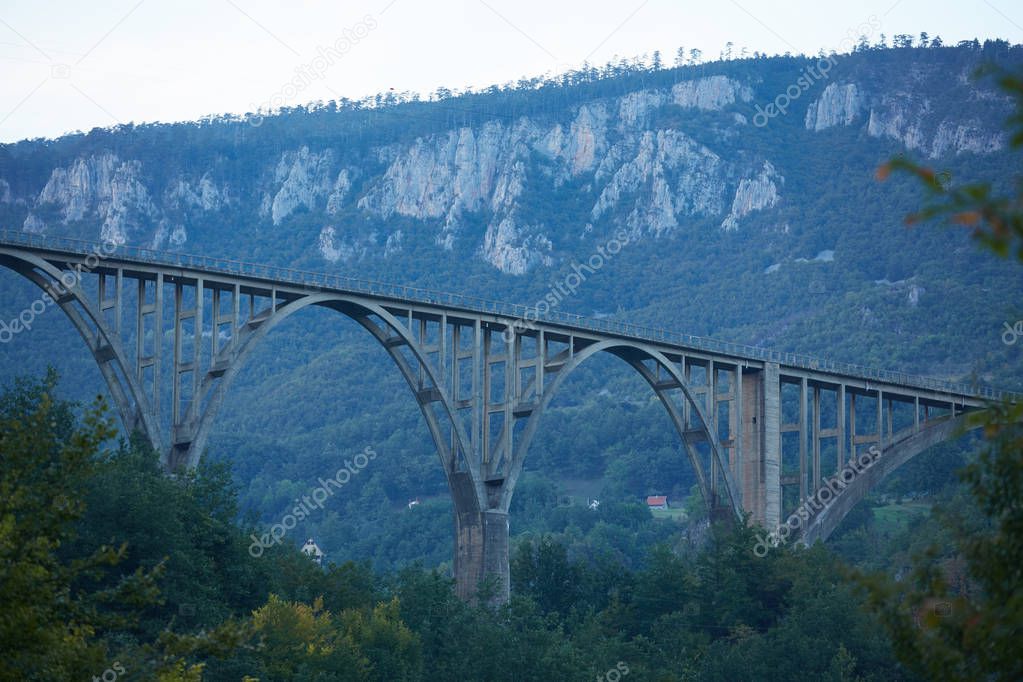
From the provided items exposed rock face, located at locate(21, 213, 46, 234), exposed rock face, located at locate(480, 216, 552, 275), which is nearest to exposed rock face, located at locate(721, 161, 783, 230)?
exposed rock face, located at locate(480, 216, 552, 275)

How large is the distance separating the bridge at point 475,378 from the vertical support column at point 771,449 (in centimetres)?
6

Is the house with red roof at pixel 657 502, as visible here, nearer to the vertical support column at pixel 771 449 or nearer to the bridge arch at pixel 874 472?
the bridge arch at pixel 874 472

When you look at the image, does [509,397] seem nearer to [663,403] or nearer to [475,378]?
[475,378]

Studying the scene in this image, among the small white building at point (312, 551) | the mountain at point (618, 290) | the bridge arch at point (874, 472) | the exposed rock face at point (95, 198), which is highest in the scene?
the exposed rock face at point (95, 198)

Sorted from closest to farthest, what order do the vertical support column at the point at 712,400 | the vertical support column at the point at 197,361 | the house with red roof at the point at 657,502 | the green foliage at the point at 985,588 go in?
the green foliage at the point at 985,588 → the vertical support column at the point at 197,361 → the vertical support column at the point at 712,400 → the house with red roof at the point at 657,502

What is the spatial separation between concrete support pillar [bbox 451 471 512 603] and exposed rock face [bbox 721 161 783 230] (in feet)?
465

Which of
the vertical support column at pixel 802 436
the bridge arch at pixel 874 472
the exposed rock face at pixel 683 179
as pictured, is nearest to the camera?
the vertical support column at pixel 802 436

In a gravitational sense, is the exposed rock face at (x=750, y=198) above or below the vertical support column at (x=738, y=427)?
above

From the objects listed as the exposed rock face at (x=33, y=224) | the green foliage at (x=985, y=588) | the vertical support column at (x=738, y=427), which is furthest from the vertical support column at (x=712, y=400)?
the exposed rock face at (x=33, y=224)

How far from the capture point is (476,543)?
187 ft

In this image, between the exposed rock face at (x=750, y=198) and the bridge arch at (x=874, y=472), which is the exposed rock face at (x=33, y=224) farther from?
the bridge arch at (x=874, y=472)

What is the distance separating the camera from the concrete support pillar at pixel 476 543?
186ft

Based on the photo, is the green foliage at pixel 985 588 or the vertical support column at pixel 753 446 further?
the vertical support column at pixel 753 446

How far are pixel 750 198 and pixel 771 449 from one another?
13131 centimetres
